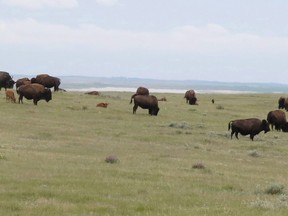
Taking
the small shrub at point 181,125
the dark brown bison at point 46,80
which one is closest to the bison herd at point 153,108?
the small shrub at point 181,125

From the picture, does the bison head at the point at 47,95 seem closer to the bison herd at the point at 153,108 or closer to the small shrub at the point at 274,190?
the bison herd at the point at 153,108

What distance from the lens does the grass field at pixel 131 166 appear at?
11.8 m

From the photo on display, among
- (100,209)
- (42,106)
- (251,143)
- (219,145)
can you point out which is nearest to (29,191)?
(100,209)

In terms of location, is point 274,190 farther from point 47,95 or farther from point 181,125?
point 47,95

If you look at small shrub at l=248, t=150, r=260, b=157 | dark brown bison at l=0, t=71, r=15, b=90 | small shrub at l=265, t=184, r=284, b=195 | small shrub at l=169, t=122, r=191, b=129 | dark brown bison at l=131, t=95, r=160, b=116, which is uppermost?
dark brown bison at l=0, t=71, r=15, b=90

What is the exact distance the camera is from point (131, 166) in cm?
1819

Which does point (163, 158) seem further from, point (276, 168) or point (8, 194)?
point (8, 194)

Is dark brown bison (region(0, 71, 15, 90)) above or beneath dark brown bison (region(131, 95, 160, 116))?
above

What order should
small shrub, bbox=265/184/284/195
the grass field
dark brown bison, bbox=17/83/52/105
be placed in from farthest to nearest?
dark brown bison, bbox=17/83/52/105
small shrub, bbox=265/184/284/195
the grass field

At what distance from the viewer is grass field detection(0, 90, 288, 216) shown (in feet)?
38.5

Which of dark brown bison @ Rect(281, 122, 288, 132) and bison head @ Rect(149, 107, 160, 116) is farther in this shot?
bison head @ Rect(149, 107, 160, 116)

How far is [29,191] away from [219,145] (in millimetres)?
16056

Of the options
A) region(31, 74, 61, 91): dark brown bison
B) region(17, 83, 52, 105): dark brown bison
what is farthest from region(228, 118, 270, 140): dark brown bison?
region(31, 74, 61, 91): dark brown bison

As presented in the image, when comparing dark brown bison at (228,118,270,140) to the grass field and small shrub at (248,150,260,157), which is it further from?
small shrub at (248,150,260,157)
